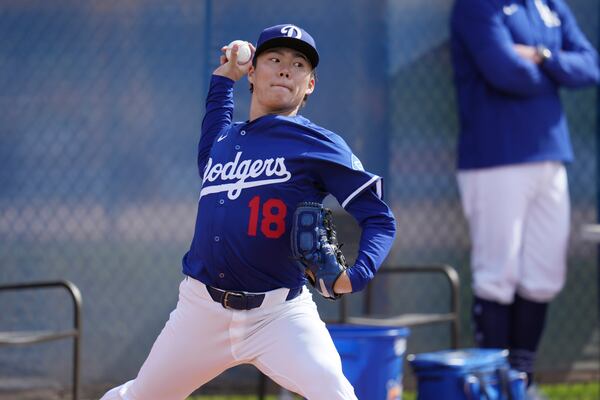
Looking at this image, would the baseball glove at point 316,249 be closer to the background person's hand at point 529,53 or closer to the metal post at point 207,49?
the metal post at point 207,49

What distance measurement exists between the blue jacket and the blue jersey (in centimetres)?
258

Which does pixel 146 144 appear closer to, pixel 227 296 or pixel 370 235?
pixel 227 296

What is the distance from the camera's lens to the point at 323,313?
6.31m

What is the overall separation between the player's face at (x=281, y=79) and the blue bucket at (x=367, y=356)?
149 centimetres

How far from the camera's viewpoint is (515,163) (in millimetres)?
6152

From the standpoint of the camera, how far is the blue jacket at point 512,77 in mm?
6133

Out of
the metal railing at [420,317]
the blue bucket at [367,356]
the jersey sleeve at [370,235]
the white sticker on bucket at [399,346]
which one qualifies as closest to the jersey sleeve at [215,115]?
the jersey sleeve at [370,235]

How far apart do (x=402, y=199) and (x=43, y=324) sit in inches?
78.1

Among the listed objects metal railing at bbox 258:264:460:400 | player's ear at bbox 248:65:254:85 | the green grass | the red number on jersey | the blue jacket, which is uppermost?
the blue jacket

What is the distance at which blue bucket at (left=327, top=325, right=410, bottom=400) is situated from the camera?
5086mm

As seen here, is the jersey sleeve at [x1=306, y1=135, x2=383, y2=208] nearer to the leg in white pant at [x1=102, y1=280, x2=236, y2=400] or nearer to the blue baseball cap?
the blue baseball cap

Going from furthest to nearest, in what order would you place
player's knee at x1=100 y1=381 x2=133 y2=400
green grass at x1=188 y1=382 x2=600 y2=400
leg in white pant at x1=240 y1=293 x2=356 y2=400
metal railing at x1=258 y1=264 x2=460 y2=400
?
green grass at x1=188 y1=382 x2=600 y2=400 → metal railing at x1=258 y1=264 x2=460 y2=400 → player's knee at x1=100 y1=381 x2=133 y2=400 → leg in white pant at x1=240 y1=293 x2=356 y2=400

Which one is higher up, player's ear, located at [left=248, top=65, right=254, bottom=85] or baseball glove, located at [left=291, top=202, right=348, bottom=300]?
player's ear, located at [left=248, top=65, right=254, bottom=85]

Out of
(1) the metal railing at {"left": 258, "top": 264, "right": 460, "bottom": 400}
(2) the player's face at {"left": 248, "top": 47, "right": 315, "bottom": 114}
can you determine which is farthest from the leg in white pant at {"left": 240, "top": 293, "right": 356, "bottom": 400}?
(1) the metal railing at {"left": 258, "top": 264, "right": 460, "bottom": 400}
